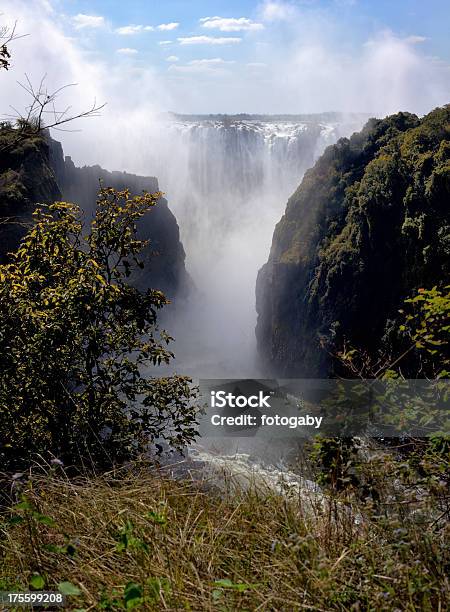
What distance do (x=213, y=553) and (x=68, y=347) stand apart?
12.1ft

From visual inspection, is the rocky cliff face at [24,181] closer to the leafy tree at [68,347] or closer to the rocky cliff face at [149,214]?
the rocky cliff face at [149,214]

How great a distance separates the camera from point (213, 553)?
293 centimetres

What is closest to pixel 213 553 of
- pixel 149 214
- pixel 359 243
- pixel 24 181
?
pixel 359 243

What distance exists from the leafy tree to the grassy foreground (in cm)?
206

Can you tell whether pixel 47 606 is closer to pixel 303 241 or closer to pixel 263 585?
pixel 263 585

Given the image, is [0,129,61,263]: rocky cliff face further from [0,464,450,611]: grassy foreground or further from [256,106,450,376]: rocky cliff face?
[0,464,450,611]: grassy foreground

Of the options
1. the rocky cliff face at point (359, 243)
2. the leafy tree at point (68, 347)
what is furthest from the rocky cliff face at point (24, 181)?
the leafy tree at point (68, 347)

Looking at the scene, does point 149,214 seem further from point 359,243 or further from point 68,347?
point 68,347

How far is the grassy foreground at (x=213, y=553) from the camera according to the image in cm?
254

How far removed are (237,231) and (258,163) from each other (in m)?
10.9

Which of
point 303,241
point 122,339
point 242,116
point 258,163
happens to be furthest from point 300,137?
point 122,339

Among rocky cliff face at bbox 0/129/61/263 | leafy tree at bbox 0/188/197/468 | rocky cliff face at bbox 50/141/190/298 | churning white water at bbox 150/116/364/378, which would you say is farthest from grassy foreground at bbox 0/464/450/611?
rocky cliff face at bbox 50/141/190/298

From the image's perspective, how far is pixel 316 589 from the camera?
8.50 feet

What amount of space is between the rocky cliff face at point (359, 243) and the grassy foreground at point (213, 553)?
26582 mm
